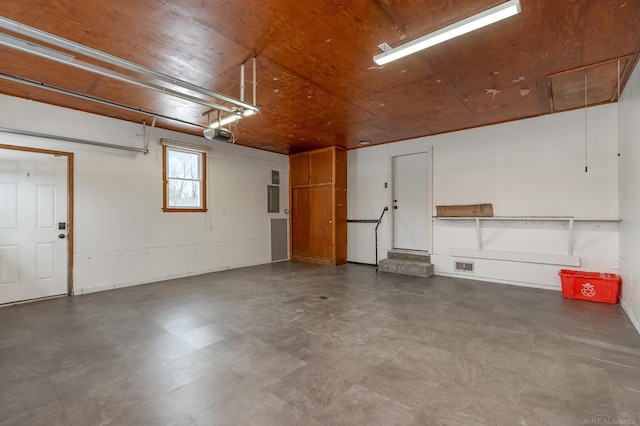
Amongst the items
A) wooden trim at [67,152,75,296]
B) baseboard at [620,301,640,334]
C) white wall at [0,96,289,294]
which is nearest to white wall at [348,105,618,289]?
baseboard at [620,301,640,334]

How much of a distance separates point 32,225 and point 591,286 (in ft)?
26.6

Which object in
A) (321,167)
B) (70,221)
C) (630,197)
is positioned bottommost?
(70,221)

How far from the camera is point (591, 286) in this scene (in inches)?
163

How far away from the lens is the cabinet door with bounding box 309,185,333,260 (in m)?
7.19

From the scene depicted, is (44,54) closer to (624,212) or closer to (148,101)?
(148,101)

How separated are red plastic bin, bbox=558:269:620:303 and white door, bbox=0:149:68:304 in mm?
7592

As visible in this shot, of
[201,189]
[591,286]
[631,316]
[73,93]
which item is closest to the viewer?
[631,316]

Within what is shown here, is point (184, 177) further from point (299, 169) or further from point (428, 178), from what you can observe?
point (428, 178)

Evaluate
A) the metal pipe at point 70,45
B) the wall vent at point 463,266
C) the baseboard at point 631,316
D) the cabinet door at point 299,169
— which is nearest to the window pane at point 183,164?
the cabinet door at point 299,169

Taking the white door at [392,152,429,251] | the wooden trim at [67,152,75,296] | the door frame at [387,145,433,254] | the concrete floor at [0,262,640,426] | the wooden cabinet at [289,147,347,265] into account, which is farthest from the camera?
the wooden cabinet at [289,147,347,265]

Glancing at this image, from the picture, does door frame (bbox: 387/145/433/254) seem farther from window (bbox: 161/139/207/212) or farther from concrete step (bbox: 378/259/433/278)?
window (bbox: 161/139/207/212)

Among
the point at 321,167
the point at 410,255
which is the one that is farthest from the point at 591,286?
the point at 321,167

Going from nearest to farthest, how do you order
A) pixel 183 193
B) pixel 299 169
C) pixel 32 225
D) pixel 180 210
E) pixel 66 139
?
pixel 32 225
pixel 66 139
pixel 180 210
pixel 183 193
pixel 299 169

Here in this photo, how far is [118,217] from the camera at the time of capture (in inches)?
199
